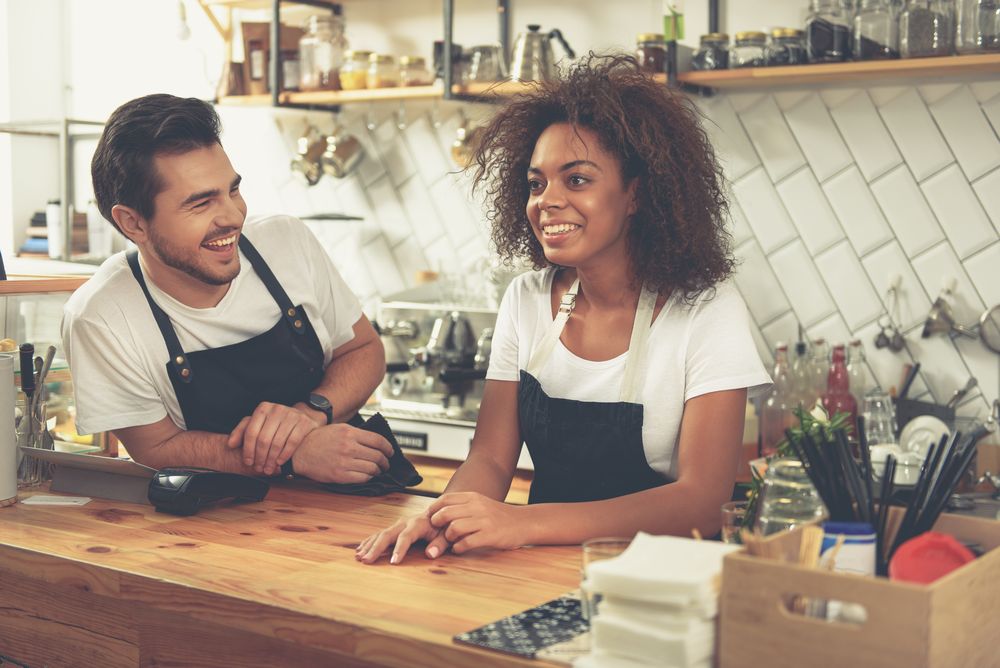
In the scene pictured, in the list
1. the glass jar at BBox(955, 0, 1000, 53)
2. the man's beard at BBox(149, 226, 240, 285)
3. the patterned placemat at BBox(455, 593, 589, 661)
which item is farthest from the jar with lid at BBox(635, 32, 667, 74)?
the patterned placemat at BBox(455, 593, 589, 661)

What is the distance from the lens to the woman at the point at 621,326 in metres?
2.03

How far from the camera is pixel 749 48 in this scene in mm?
3457

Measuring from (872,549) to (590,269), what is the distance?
3.20 feet

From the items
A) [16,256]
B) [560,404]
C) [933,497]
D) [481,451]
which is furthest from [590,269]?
[16,256]

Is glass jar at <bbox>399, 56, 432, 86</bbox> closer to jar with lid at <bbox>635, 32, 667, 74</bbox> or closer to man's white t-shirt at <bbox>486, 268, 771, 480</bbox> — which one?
jar with lid at <bbox>635, 32, 667, 74</bbox>

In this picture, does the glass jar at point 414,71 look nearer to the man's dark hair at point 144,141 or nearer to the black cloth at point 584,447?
the man's dark hair at point 144,141

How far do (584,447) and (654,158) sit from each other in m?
0.56

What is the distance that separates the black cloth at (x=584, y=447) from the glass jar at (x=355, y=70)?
2361 mm

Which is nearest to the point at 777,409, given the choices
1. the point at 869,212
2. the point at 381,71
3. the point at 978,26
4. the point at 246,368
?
the point at 869,212

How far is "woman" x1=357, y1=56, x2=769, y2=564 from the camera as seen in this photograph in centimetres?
203

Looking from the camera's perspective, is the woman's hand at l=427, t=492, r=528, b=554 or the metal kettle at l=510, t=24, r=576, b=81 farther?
the metal kettle at l=510, t=24, r=576, b=81

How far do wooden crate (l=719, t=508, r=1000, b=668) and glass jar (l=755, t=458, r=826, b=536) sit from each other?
0.15 m

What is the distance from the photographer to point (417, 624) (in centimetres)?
143

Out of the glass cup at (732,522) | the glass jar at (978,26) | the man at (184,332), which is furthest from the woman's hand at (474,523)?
the glass jar at (978,26)
